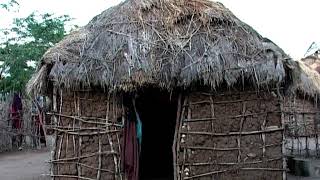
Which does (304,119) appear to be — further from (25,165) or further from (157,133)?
(25,165)

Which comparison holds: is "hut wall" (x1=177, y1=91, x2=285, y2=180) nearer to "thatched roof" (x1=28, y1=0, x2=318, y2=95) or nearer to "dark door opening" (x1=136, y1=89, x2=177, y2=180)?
"thatched roof" (x1=28, y1=0, x2=318, y2=95)

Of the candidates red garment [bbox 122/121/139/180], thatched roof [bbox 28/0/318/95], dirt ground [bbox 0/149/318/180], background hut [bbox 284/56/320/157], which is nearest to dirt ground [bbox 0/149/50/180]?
dirt ground [bbox 0/149/318/180]

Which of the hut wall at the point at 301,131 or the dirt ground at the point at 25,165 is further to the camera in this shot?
the hut wall at the point at 301,131

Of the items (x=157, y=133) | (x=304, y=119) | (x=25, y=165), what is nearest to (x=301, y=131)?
(x=304, y=119)

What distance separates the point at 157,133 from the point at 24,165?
4.24 m

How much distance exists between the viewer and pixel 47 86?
8.80m

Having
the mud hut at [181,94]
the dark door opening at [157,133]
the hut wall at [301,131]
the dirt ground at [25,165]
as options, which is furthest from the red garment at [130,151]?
the hut wall at [301,131]

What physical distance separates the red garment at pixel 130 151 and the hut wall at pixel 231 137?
2.56ft

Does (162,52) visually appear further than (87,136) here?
No

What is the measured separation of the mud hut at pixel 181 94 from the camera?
319 inches

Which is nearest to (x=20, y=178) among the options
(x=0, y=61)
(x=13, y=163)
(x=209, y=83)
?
(x=13, y=163)

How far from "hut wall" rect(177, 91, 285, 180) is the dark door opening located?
2648 millimetres

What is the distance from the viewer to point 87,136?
332 inches

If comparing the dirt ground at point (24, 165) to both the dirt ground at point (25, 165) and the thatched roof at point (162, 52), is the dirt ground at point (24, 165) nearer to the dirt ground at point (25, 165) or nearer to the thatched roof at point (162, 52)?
the dirt ground at point (25, 165)
